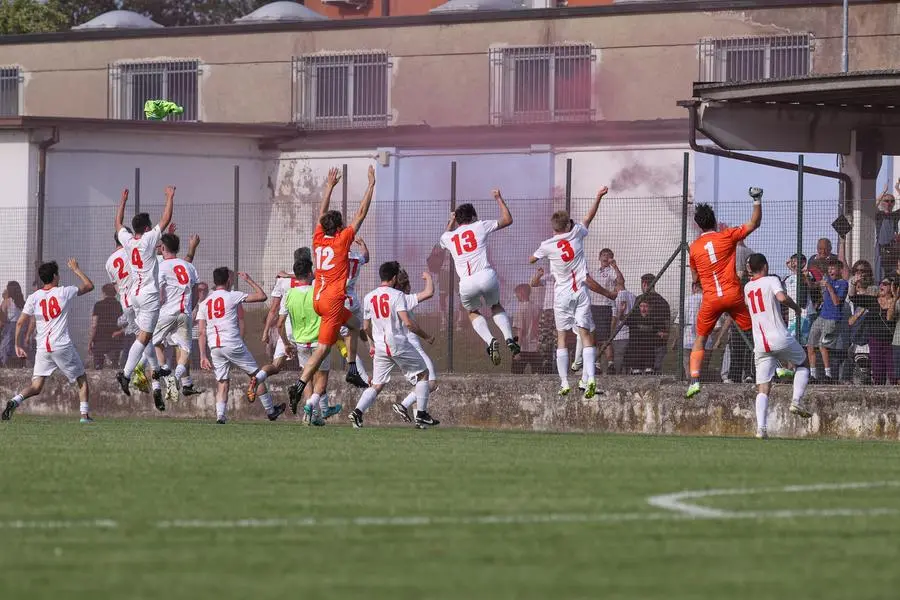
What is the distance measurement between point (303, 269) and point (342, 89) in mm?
22232

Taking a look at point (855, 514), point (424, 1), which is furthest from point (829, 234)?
point (424, 1)

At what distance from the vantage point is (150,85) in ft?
145

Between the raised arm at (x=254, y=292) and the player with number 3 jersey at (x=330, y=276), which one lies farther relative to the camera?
the raised arm at (x=254, y=292)

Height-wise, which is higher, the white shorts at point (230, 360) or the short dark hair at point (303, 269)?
the short dark hair at point (303, 269)

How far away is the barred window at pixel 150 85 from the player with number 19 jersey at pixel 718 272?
26984 millimetres

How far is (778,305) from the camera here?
1834 centimetres

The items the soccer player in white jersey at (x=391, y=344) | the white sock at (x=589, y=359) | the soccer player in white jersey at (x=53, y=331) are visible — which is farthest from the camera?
the soccer player in white jersey at (x=53, y=331)

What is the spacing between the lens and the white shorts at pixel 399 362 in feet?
63.6

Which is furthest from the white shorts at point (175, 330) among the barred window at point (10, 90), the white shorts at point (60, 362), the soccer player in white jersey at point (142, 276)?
the barred window at point (10, 90)

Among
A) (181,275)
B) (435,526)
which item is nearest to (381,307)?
(181,275)

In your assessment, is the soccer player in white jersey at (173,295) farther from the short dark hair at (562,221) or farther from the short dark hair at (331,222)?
the short dark hair at (562,221)

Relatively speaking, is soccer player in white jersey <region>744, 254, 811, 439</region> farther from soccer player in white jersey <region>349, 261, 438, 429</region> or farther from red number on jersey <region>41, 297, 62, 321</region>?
red number on jersey <region>41, 297, 62, 321</region>

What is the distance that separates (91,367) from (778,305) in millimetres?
10420

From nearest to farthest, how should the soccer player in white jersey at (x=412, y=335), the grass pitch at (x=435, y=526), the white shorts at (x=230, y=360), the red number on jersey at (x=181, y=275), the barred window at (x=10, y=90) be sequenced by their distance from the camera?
the grass pitch at (x=435, y=526) < the soccer player in white jersey at (x=412, y=335) < the white shorts at (x=230, y=360) < the red number on jersey at (x=181, y=275) < the barred window at (x=10, y=90)
